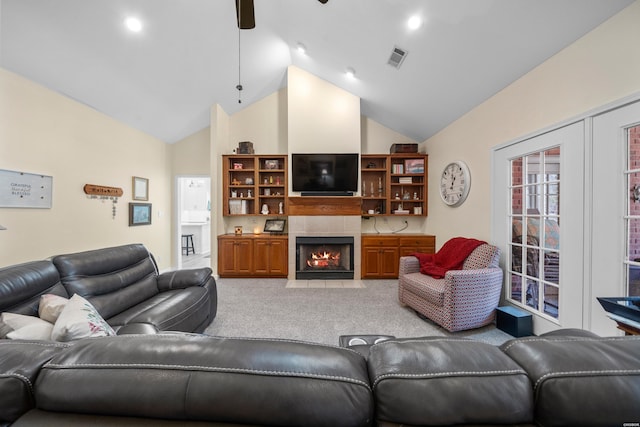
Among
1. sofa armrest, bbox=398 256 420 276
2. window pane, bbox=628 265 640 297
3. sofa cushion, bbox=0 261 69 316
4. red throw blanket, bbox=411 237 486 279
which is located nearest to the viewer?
sofa cushion, bbox=0 261 69 316

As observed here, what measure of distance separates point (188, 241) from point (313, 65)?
20.3ft

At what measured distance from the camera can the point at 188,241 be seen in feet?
25.1

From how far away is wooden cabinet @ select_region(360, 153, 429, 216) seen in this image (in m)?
4.84

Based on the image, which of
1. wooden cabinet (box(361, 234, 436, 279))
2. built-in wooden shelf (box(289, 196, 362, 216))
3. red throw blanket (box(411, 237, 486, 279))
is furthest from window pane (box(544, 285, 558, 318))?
built-in wooden shelf (box(289, 196, 362, 216))

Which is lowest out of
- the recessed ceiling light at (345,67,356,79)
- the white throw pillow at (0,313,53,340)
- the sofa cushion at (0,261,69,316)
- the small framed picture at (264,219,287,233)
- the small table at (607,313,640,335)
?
the small table at (607,313,640,335)

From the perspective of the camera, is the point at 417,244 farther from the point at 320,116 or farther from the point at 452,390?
the point at 452,390

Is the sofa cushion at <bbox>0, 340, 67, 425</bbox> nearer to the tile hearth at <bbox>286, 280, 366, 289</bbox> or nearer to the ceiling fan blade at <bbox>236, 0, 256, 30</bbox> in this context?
the ceiling fan blade at <bbox>236, 0, 256, 30</bbox>

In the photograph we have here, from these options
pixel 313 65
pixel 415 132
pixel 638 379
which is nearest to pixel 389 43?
pixel 313 65

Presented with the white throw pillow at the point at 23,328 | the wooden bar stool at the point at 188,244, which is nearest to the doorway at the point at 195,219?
the wooden bar stool at the point at 188,244

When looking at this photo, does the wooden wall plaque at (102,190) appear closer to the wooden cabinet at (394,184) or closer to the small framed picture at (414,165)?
the wooden cabinet at (394,184)

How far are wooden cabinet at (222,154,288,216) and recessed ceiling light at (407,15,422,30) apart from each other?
2947 millimetres

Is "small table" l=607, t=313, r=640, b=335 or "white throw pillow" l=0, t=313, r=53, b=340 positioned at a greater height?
"white throw pillow" l=0, t=313, r=53, b=340

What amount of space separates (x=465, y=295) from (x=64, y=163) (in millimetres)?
4968

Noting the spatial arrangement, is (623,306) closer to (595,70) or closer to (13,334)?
(595,70)
